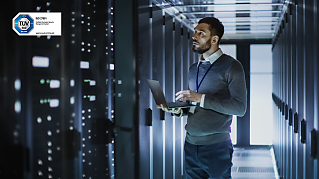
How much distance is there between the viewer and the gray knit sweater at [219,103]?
2.29 meters

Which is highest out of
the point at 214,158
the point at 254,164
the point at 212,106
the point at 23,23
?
the point at 23,23

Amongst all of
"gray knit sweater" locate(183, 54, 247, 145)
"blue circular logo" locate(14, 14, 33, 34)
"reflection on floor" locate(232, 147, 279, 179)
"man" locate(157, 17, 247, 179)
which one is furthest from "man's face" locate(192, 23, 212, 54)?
"reflection on floor" locate(232, 147, 279, 179)

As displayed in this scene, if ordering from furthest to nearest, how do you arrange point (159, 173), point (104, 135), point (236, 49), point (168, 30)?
1. point (236, 49)
2. point (168, 30)
3. point (159, 173)
4. point (104, 135)

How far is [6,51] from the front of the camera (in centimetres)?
147

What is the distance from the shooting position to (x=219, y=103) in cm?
228

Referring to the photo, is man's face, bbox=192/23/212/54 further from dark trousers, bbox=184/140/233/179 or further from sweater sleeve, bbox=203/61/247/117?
dark trousers, bbox=184/140/233/179

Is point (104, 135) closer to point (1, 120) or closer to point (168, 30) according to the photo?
point (1, 120)

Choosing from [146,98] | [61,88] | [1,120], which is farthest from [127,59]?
[1,120]

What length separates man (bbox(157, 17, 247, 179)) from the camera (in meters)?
2.30

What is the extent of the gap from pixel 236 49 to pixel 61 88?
6.15 meters

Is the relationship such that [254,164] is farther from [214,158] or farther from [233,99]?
[233,99]

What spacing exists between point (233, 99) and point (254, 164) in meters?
4.04

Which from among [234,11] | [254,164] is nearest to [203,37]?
[234,11]

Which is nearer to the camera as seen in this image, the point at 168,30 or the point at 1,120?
the point at 1,120
